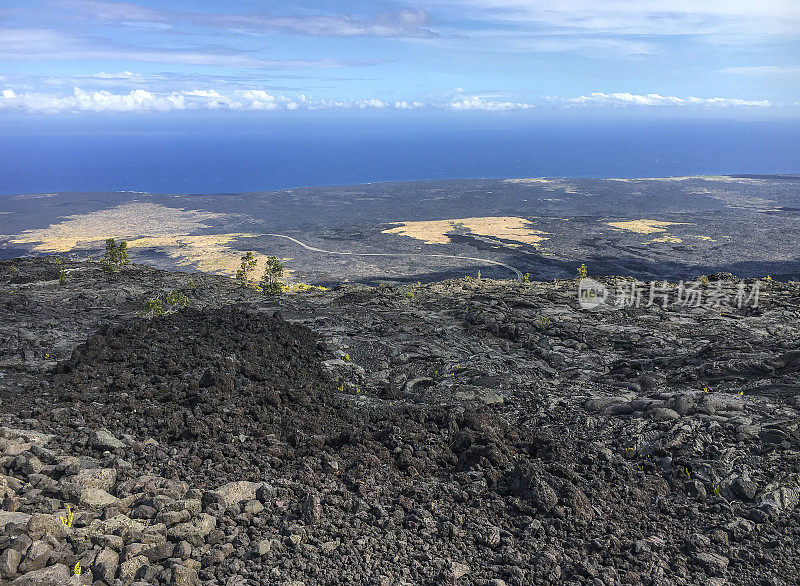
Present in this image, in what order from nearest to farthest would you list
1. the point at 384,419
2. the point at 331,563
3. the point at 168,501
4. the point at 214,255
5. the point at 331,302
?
the point at 331,563, the point at 168,501, the point at 384,419, the point at 331,302, the point at 214,255

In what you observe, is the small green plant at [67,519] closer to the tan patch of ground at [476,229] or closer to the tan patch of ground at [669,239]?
the tan patch of ground at [476,229]

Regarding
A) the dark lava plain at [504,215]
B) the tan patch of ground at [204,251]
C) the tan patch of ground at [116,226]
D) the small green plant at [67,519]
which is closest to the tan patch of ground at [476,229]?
the dark lava plain at [504,215]

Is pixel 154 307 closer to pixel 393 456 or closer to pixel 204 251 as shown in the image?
pixel 393 456

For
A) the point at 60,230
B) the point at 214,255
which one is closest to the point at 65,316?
the point at 214,255

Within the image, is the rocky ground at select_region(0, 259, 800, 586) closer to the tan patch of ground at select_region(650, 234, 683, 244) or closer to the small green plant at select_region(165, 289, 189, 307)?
the small green plant at select_region(165, 289, 189, 307)

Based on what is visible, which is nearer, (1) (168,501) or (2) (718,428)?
(1) (168,501)

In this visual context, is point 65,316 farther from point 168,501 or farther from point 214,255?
point 214,255

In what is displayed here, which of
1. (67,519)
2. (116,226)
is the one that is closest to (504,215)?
(116,226)

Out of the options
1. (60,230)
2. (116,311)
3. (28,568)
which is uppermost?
(28,568)
